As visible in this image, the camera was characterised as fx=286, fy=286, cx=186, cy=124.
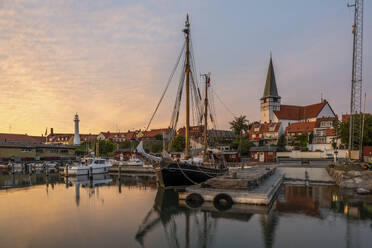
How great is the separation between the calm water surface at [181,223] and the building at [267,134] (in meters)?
71.0

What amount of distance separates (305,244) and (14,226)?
56.0ft

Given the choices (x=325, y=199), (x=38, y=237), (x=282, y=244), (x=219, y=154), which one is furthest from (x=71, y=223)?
(x=219, y=154)

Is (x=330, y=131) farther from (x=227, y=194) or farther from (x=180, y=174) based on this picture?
(x=227, y=194)

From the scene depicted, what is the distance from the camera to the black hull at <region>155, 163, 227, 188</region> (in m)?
31.7

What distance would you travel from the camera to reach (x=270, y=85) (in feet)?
393

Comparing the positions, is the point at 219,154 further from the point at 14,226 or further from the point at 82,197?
the point at 14,226

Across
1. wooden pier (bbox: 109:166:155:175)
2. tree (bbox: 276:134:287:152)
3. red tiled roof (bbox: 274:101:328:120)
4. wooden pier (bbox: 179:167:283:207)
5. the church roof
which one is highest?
the church roof

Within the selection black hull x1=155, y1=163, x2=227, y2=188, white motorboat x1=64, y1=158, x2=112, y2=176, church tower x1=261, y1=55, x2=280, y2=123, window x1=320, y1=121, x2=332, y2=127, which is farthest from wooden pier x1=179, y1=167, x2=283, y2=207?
church tower x1=261, y1=55, x2=280, y2=123

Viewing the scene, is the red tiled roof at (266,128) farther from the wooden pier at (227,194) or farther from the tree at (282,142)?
the wooden pier at (227,194)

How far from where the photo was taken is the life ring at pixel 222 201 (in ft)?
72.3

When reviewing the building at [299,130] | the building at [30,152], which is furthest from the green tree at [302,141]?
the building at [30,152]

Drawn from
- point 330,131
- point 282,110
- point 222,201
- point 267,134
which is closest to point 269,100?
point 282,110

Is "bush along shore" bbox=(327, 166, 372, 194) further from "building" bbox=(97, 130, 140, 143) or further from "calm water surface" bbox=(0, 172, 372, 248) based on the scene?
"building" bbox=(97, 130, 140, 143)

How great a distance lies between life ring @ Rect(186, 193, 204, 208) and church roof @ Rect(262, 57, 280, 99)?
9975 cm
